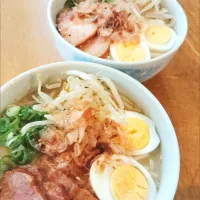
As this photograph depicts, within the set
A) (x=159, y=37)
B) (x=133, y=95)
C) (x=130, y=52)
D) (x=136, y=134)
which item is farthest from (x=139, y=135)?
(x=159, y=37)

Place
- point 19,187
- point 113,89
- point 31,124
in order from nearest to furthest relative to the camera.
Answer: point 19,187 → point 31,124 → point 113,89

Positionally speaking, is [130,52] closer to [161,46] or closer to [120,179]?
[161,46]

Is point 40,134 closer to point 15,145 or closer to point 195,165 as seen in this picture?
point 15,145

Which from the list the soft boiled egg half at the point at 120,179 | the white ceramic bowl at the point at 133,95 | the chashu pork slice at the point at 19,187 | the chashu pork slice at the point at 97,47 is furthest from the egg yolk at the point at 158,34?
the chashu pork slice at the point at 19,187

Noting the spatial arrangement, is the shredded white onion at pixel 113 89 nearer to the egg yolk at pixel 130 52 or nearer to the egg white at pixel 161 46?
the egg yolk at pixel 130 52

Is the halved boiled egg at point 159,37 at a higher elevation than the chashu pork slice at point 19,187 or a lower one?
lower

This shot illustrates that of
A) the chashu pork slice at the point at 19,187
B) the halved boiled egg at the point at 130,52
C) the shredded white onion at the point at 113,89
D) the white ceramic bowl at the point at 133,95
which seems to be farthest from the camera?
the halved boiled egg at the point at 130,52

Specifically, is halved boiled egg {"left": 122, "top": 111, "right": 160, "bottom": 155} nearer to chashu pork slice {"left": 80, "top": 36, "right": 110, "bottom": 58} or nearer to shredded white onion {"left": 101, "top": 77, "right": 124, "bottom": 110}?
shredded white onion {"left": 101, "top": 77, "right": 124, "bottom": 110}
